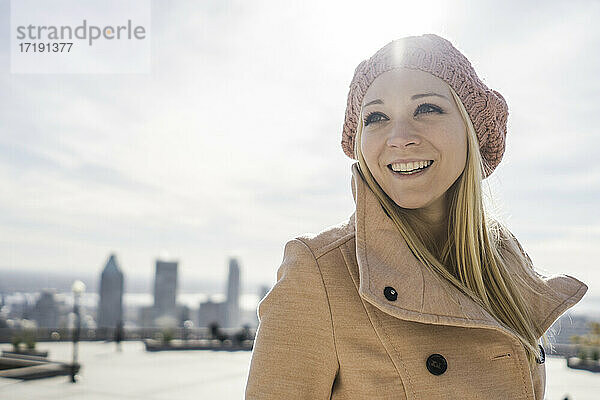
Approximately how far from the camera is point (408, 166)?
186cm

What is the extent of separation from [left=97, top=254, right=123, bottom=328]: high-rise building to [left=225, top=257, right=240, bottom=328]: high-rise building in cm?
2115

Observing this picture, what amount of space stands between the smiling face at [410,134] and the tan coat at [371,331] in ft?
0.40

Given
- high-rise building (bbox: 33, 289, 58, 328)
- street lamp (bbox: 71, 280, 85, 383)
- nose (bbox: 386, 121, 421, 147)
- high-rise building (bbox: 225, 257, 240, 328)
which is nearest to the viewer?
nose (bbox: 386, 121, 421, 147)

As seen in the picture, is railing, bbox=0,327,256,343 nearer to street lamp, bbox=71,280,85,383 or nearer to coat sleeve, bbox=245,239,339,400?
street lamp, bbox=71,280,85,383

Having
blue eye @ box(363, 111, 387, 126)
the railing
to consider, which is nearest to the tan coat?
blue eye @ box(363, 111, 387, 126)

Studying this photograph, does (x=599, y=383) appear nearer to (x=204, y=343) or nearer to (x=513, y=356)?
(x=204, y=343)

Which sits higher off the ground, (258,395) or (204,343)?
(258,395)

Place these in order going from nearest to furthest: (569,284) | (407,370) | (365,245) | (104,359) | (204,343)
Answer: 1. (407,370)
2. (365,245)
3. (569,284)
4. (104,359)
5. (204,343)

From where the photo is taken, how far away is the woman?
5.06ft

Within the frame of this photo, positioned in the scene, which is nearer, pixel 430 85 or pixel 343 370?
pixel 343 370

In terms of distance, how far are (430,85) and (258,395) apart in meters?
1.12

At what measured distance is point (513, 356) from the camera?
1795mm

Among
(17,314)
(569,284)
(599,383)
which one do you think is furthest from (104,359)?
(17,314)

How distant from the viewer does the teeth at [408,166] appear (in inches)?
73.0
